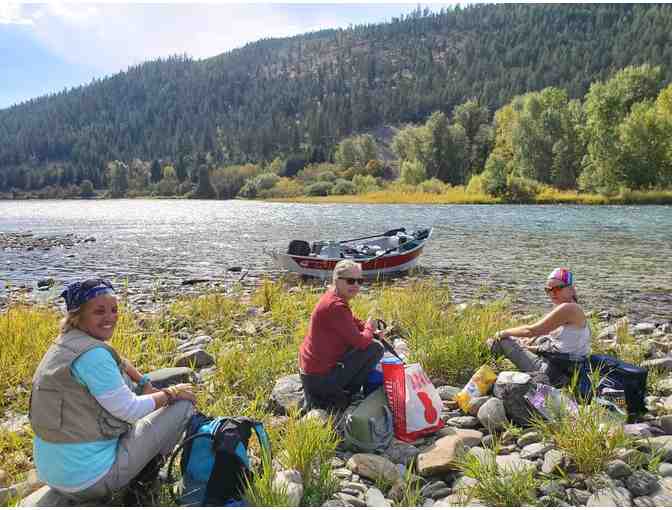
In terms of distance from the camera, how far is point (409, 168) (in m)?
82.3

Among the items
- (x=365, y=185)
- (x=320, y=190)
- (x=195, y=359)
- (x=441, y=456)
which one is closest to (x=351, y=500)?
(x=441, y=456)

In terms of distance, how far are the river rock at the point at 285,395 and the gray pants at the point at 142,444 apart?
1673 mm

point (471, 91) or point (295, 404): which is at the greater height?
point (471, 91)

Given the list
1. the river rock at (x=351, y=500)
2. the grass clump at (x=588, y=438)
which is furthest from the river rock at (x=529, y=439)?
the river rock at (x=351, y=500)

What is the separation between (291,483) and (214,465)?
57 cm

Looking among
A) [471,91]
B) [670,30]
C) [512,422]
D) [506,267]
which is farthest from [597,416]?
[670,30]

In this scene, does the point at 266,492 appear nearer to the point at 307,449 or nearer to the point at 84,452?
the point at 307,449

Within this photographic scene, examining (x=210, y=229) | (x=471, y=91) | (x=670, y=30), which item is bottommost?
(x=210, y=229)

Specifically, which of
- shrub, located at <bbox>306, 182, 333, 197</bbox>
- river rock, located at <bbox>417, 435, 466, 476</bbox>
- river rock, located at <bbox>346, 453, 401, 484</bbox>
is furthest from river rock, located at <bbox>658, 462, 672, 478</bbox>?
shrub, located at <bbox>306, 182, 333, 197</bbox>

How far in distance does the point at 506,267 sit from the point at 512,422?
14.5 meters

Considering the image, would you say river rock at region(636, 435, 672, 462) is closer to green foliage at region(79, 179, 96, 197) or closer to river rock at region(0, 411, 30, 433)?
river rock at region(0, 411, 30, 433)

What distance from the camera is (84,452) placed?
323cm

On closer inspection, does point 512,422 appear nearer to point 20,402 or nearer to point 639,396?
point 639,396

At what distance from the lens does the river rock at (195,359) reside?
6.73 m
